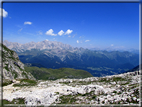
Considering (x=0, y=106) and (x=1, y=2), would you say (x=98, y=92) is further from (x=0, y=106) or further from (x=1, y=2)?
(x=1, y=2)

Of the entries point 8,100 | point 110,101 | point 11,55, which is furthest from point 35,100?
point 11,55

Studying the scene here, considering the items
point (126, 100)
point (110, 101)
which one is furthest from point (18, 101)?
point (126, 100)

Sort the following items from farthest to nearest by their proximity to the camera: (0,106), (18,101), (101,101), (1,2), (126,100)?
1. (18,101)
2. (101,101)
3. (126,100)
4. (0,106)
5. (1,2)

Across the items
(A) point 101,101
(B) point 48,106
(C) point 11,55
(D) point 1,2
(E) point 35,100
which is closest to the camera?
(D) point 1,2

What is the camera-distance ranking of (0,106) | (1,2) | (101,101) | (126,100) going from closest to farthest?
1. (1,2)
2. (0,106)
3. (126,100)
4. (101,101)

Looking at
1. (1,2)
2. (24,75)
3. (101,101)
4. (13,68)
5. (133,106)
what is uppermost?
(1,2)

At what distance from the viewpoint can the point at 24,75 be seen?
Result: 133 m

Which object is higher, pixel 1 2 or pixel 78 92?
pixel 1 2

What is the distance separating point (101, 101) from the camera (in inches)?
539

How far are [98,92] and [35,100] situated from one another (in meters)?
13.2

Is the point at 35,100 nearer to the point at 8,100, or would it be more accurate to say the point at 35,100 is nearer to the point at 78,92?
the point at 8,100

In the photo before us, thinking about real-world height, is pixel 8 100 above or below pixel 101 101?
below

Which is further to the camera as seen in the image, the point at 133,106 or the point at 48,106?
the point at 48,106

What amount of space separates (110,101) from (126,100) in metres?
2.05
